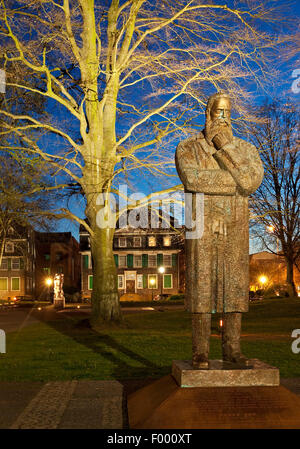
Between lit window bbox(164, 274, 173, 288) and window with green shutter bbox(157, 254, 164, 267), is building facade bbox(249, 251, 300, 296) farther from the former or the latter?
window with green shutter bbox(157, 254, 164, 267)

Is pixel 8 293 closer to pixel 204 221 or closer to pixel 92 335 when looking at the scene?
pixel 92 335

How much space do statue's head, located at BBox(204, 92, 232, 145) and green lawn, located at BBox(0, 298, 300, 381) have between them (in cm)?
439

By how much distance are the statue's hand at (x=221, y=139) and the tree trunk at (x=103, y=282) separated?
459 inches

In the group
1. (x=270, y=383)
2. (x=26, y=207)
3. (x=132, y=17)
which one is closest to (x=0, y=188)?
(x=26, y=207)

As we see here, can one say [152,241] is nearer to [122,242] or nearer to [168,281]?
[122,242]

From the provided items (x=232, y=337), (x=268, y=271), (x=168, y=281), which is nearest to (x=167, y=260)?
(x=168, y=281)

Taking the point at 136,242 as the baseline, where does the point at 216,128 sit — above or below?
above

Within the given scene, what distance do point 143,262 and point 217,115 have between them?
177 ft

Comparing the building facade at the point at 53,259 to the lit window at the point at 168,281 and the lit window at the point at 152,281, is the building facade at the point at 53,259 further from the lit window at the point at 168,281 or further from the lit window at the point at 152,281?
the lit window at the point at 168,281

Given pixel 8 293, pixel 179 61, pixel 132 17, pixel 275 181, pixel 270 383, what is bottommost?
pixel 8 293

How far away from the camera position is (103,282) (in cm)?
1678

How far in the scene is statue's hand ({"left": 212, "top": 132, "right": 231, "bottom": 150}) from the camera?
537 centimetres

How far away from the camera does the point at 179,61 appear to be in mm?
17094
